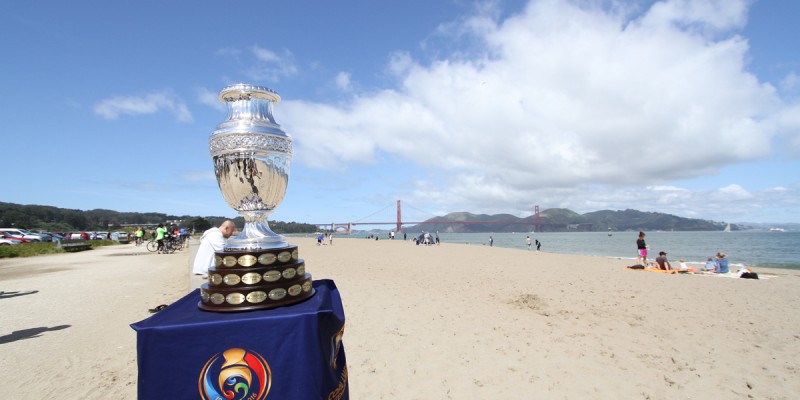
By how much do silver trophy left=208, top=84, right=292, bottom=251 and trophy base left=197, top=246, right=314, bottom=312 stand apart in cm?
8

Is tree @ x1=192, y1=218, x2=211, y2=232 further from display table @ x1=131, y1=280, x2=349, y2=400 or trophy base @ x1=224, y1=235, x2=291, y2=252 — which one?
display table @ x1=131, y1=280, x2=349, y2=400

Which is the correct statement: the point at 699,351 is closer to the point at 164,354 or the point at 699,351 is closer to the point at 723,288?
the point at 164,354

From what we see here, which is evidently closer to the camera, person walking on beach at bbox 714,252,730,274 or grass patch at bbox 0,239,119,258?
person walking on beach at bbox 714,252,730,274

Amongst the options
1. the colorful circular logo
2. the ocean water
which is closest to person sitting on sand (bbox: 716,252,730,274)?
the ocean water

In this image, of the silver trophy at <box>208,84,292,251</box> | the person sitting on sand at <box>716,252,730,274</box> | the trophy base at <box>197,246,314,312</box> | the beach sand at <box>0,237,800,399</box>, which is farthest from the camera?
the person sitting on sand at <box>716,252,730,274</box>

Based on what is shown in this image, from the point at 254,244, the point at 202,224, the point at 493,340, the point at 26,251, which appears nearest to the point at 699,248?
the point at 493,340

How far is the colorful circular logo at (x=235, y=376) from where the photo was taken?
1334 millimetres

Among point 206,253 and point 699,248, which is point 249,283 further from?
point 699,248

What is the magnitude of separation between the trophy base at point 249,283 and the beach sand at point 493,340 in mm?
2503

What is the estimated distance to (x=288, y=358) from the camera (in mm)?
1366

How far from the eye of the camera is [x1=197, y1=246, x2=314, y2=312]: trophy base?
1.45 metres

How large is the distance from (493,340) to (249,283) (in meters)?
4.90

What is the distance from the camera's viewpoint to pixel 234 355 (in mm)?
1346

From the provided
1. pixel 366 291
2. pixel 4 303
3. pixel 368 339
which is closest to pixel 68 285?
pixel 4 303
